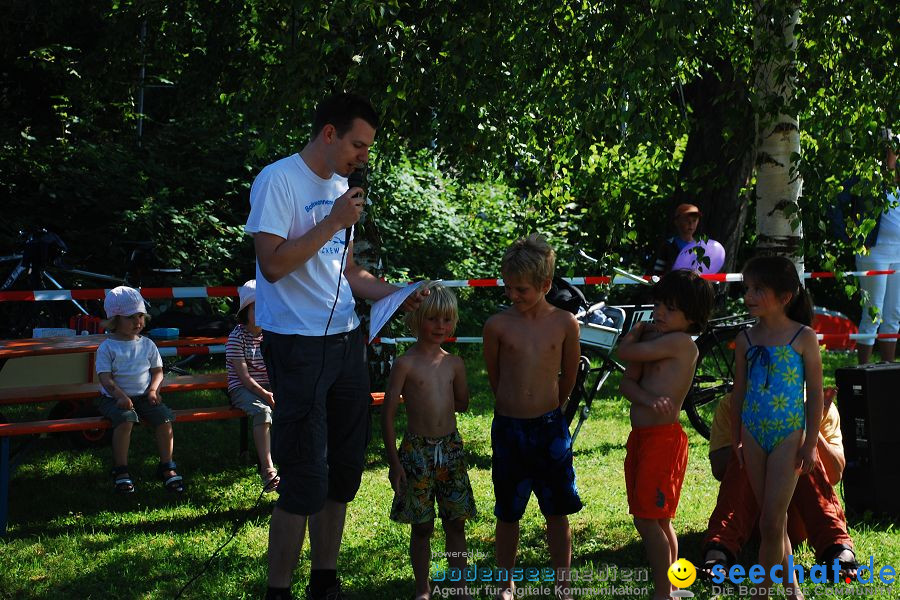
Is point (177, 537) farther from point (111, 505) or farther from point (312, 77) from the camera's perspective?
point (312, 77)

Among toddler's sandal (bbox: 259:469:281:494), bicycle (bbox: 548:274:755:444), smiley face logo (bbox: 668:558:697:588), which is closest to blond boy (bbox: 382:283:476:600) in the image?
smiley face logo (bbox: 668:558:697:588)

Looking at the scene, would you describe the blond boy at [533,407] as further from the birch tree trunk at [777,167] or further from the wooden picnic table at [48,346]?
the wooden picnic table at [48,346]

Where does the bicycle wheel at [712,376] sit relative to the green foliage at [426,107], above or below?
below

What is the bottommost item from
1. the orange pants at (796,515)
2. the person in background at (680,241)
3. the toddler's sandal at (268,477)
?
the toddler's sandal at (268,477)

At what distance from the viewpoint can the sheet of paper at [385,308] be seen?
3916 mm

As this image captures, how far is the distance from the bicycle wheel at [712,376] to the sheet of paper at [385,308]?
3.84 metres

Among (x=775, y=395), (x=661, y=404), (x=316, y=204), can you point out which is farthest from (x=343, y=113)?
(x=775, y=395)

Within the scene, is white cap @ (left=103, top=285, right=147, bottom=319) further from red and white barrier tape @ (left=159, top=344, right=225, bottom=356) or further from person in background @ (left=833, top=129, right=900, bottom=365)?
person in background @ (left=833, top=129, right=900, bottom=365)

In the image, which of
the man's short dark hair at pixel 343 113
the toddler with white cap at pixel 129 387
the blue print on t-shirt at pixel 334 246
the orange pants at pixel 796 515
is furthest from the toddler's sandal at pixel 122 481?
the orange pants at pixel 796 515

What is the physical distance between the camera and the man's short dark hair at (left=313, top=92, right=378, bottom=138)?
158 inches

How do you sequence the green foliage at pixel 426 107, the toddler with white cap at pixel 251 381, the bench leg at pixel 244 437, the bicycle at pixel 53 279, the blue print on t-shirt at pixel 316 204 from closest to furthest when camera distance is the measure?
the blue print on t-shirt at pixel 316 204, the green foliage at pixel 426 107, the toddler with white cap at pixel 251 381, the bench leg at pixel 244 437, the bicycle at pixel 53 279

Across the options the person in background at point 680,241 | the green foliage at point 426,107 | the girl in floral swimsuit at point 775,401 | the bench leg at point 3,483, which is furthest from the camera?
the person in background at point 680,241

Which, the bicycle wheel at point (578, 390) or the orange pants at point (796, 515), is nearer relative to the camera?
the orange pants at point (796, 515)

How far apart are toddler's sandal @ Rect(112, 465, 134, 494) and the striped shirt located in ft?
2.74
